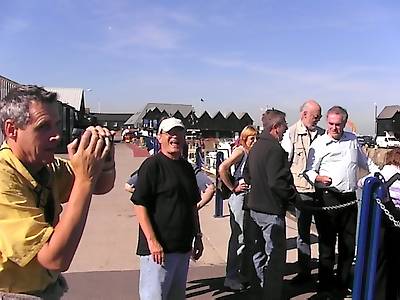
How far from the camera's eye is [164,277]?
12.4ft

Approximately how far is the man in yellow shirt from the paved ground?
376 centimetres

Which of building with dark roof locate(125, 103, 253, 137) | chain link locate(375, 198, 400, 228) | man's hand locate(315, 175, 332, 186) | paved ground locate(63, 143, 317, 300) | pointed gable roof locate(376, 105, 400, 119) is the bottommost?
paved ground locate(63, 143, 317, 300)

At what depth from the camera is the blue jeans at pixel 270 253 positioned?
16.2ft

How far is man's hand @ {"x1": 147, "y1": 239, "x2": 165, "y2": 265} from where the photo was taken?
369cm

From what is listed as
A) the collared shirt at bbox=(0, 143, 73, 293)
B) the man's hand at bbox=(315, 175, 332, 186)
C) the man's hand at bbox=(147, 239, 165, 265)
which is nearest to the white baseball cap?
the man's hand at bbox=(147, 239, 165, 265)

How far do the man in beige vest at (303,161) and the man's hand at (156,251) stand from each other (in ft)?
8.71

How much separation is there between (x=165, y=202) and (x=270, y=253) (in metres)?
1.61

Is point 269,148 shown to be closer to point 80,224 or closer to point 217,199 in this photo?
point 80,224

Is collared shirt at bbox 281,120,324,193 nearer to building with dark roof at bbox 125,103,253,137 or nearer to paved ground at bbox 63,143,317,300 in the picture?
paved ground at bbox 63,143,317,300

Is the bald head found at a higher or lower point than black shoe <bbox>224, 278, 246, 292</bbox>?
higher

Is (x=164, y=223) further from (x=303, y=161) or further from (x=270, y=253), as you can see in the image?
(x=303, y=161)

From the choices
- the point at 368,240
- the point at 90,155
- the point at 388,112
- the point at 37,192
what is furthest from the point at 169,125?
the point at 388,112

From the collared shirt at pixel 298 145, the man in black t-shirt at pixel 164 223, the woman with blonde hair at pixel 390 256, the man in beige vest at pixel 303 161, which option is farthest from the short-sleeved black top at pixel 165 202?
the collared shirt at pixel 298 145

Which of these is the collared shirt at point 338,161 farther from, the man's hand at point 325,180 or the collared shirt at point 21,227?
the collared shirt at point 21,227
